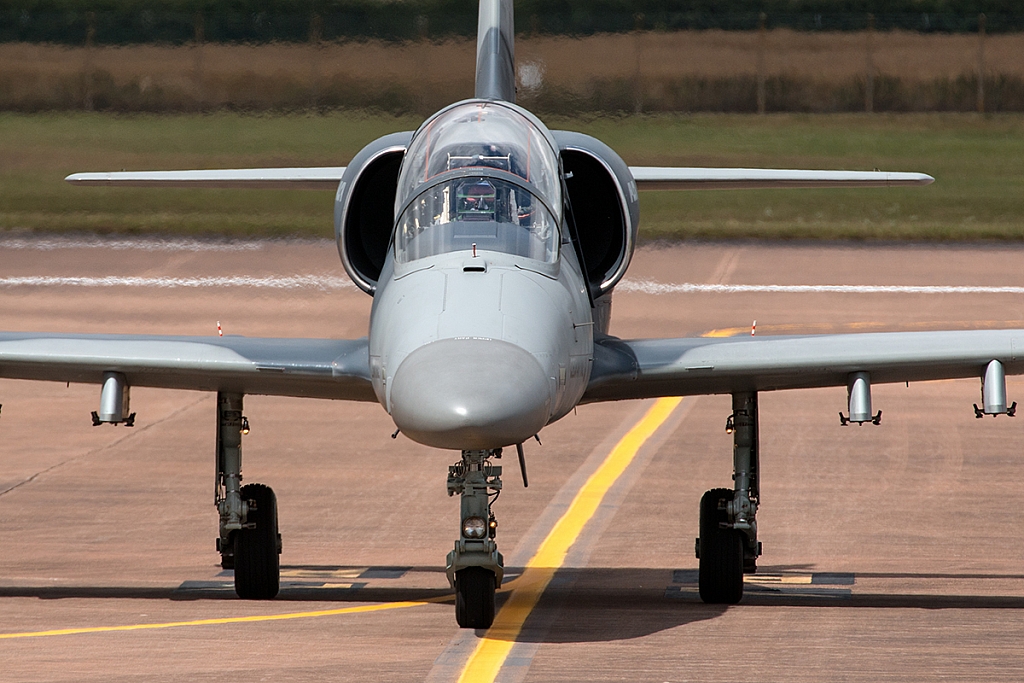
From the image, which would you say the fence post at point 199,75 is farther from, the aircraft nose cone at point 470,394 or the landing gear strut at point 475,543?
the aircraft nose cone at point 470,394

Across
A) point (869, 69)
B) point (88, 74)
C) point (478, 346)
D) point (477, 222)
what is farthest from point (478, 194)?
point (869, 69)

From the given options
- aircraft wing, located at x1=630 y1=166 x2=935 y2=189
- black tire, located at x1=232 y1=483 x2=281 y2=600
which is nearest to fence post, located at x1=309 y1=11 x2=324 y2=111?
aircraft wing, located at x1=630 y1=166 x2=935 y2=189

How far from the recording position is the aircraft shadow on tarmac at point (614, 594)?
1085 centimetres

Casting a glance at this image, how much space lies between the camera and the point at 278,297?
28469 mm

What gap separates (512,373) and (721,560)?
2988 mm

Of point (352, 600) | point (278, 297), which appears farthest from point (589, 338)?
point (278, 297)

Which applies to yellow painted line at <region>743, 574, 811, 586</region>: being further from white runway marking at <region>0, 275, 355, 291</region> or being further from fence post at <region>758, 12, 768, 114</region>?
fence post at <region>758, 12, 768, 114</region>

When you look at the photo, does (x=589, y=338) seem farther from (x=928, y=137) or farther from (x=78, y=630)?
(x=928, y=137)

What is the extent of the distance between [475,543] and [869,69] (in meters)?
30.8

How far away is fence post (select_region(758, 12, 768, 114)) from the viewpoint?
3784 centimetres

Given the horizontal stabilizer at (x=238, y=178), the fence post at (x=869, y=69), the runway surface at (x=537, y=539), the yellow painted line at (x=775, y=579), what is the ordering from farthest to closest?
the fence post at (x=869, y=69) → the horizontal stabilizer at (x=238, y=178) → the yellow painted line at (x=775, y=579) → the runway surface at (x=537, y=539)

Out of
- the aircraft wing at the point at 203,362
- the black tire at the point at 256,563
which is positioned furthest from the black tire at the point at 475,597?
the black tire at the point at 256,563

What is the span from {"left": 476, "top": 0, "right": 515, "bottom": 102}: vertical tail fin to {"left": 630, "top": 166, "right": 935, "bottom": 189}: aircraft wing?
4.03 ft

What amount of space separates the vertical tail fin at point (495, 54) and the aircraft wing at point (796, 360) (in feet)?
9.94
